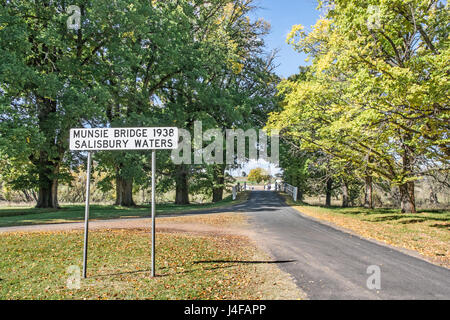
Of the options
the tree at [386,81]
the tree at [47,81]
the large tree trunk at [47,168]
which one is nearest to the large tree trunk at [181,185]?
the tree at [47,81]

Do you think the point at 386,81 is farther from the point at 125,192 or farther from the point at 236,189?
the point at 236,189

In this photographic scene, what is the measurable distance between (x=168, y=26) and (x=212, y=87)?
589cm

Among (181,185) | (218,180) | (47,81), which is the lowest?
(181,185)

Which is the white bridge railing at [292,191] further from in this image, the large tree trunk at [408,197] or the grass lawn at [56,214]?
the grass lawn at [56,214]

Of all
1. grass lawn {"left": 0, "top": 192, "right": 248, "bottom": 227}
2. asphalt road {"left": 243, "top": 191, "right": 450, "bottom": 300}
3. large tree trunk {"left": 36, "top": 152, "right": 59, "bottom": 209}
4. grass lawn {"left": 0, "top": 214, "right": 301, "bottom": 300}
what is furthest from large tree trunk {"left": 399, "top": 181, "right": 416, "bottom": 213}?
large tree trunk {"left": 36, "top": 152, "right": 59, "bottom": 209}

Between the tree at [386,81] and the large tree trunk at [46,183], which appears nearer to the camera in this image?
the tree at [386,81]

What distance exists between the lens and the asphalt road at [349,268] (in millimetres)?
5047

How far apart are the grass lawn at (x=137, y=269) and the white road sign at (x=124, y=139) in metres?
2.60

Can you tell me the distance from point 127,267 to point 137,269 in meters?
0.29

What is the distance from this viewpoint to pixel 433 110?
10.2m

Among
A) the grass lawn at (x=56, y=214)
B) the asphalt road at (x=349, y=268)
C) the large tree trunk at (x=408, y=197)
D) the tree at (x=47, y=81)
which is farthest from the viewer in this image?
the large tree trunk at (x=408, y=197)

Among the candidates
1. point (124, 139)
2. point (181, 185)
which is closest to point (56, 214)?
point (181, 185)

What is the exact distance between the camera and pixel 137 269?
6289mm
